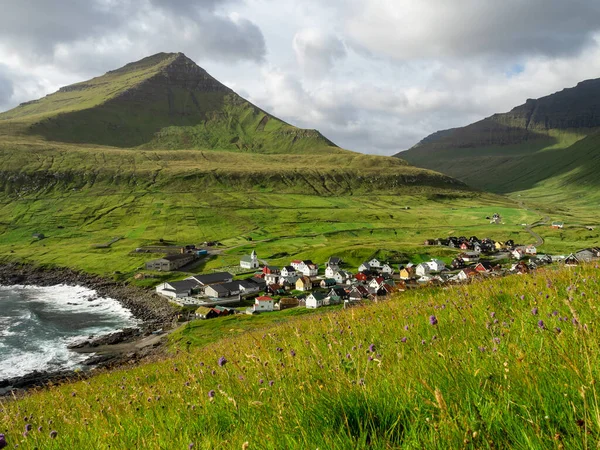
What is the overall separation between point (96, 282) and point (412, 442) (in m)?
130

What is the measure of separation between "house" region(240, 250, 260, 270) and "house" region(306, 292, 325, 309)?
42.8m

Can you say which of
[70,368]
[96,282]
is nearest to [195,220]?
[96,282]

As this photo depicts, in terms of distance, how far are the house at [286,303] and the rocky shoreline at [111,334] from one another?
2225 centimetres

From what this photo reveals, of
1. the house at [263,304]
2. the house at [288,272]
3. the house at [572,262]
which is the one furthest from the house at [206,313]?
the house at [572,262]

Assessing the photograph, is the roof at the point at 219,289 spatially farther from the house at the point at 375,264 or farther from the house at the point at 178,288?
the house at the point at 375,264

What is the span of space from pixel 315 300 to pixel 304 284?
20.2 metres

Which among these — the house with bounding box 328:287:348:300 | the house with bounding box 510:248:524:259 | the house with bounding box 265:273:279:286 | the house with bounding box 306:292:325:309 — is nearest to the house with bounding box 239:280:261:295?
the house with bounding box 265:273:279:286

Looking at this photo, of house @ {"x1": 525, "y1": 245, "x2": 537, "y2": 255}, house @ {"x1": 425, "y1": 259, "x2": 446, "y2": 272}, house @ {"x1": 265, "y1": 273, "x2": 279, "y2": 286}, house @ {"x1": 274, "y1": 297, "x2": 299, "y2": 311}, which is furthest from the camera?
house @ {"x1": 525, "y1": 245, "x2": 537, "y2": 255}

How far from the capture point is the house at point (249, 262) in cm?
12519

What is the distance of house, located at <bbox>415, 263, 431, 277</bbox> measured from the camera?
361 ft

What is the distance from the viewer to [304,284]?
4090 inches

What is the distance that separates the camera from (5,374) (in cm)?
5500

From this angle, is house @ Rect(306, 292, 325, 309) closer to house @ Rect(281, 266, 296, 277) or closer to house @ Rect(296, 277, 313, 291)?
house @ Rect(296, 277, 313, 291)

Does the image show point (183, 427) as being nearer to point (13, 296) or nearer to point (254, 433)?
point (254, 433)
